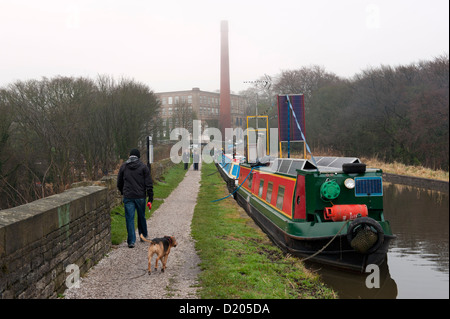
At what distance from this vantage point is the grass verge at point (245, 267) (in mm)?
4986

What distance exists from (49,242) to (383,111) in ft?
86.3

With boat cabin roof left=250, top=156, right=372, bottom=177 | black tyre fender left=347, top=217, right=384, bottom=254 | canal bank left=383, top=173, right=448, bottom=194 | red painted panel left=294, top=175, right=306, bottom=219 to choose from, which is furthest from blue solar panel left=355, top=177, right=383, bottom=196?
canal bank left=383, top=173, right=448, bottom=194

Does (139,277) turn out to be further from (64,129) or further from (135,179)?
(64,129)

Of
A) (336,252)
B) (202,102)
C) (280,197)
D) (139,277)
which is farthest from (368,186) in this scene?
(202,102)

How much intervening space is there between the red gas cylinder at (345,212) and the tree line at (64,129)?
965 centimetres

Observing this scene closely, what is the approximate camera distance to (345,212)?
6.87 meters

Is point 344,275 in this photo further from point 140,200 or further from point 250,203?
point 250,203

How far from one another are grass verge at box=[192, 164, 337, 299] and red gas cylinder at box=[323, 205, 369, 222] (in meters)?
0.98

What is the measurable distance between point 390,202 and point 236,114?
7636 cm

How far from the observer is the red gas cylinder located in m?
6.85

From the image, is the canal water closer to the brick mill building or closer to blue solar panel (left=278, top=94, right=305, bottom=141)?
blue solar panel (left=278, top=94, right=305, bottom=141)

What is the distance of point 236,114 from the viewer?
89688 millimetres

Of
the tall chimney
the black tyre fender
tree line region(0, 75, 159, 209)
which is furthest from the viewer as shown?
the tall chimney

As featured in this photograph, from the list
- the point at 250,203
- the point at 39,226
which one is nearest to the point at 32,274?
the point at 39,226
